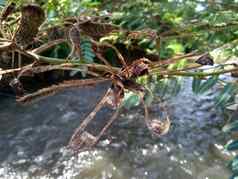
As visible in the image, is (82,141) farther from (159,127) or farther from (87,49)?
(87,49)

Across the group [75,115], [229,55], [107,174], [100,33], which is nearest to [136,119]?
[75,115]

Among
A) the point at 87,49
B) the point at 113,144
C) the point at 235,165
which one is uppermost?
the point at 87,49

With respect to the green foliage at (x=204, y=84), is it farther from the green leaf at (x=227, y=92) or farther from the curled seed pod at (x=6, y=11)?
the curled seed pod at (x=6, y=11)

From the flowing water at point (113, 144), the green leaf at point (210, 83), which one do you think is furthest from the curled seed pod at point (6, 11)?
the flowing water at point (113, 144)

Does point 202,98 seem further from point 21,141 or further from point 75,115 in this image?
point 21,141

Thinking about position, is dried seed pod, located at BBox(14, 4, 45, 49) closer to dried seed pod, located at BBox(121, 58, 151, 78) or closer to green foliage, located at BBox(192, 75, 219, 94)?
dried seed pod, located at BBox(121, 58, 151, 78)

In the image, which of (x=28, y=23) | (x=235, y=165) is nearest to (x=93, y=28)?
(x=28, y=23)
